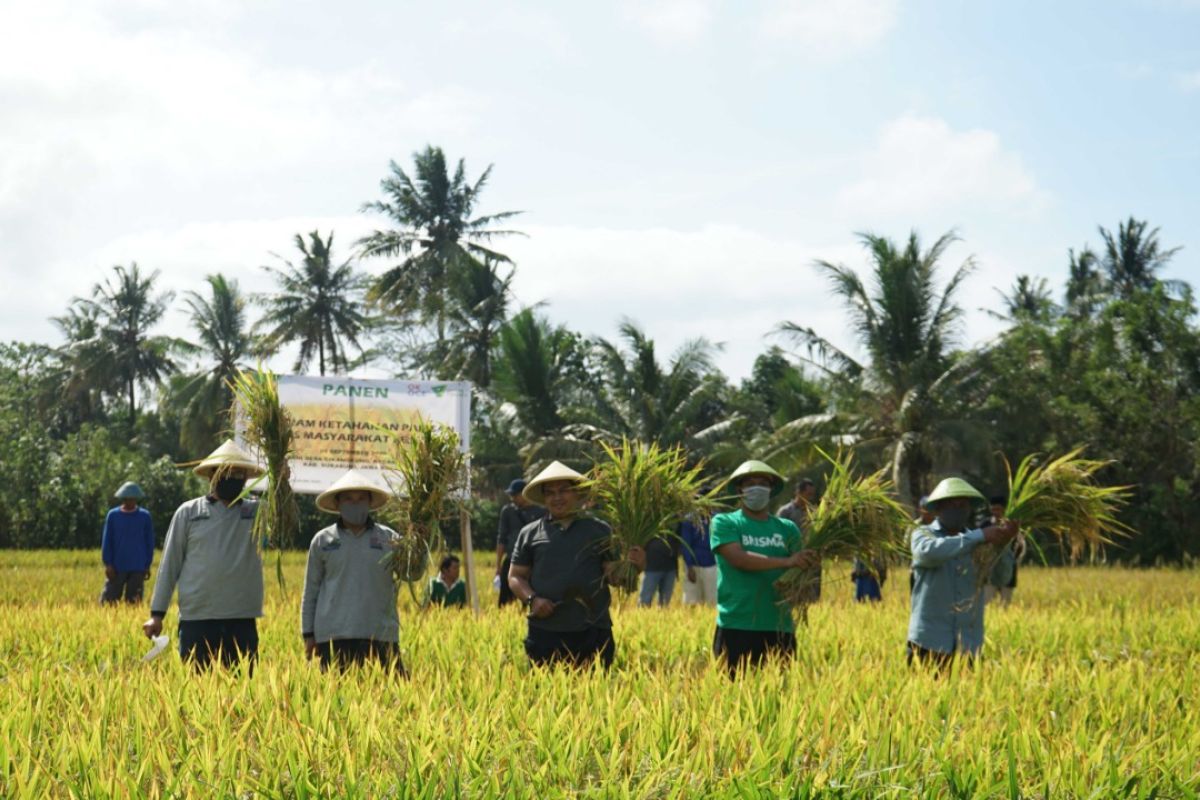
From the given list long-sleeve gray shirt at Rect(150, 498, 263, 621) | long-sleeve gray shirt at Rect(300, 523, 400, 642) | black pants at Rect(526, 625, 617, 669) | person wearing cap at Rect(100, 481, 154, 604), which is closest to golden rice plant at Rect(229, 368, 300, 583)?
long-sleeve gray shirt at Rect(150, 498, 263, 621)

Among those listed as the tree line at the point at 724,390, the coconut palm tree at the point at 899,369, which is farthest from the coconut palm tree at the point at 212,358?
the coconut palm tree at the point at 899,369

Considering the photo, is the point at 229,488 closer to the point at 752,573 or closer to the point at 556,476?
the point at 556,476

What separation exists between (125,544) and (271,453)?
6.57 metres

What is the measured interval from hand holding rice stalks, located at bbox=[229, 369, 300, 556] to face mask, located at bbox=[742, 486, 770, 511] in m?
2.35

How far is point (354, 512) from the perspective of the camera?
6.84m

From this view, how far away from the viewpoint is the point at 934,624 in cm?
691

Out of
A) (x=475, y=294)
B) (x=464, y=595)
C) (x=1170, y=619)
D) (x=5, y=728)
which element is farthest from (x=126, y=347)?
(x=5, y=728)

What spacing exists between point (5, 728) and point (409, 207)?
37786mm

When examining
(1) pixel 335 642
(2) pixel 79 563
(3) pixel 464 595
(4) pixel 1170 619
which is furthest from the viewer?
(2) pixel 79 563

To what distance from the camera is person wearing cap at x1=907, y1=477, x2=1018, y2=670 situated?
265 inches

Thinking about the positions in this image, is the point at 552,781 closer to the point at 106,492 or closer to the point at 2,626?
the point at 2,626

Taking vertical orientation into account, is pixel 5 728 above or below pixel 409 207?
below

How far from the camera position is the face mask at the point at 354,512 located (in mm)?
6828

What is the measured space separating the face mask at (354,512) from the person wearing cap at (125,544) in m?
6.62
